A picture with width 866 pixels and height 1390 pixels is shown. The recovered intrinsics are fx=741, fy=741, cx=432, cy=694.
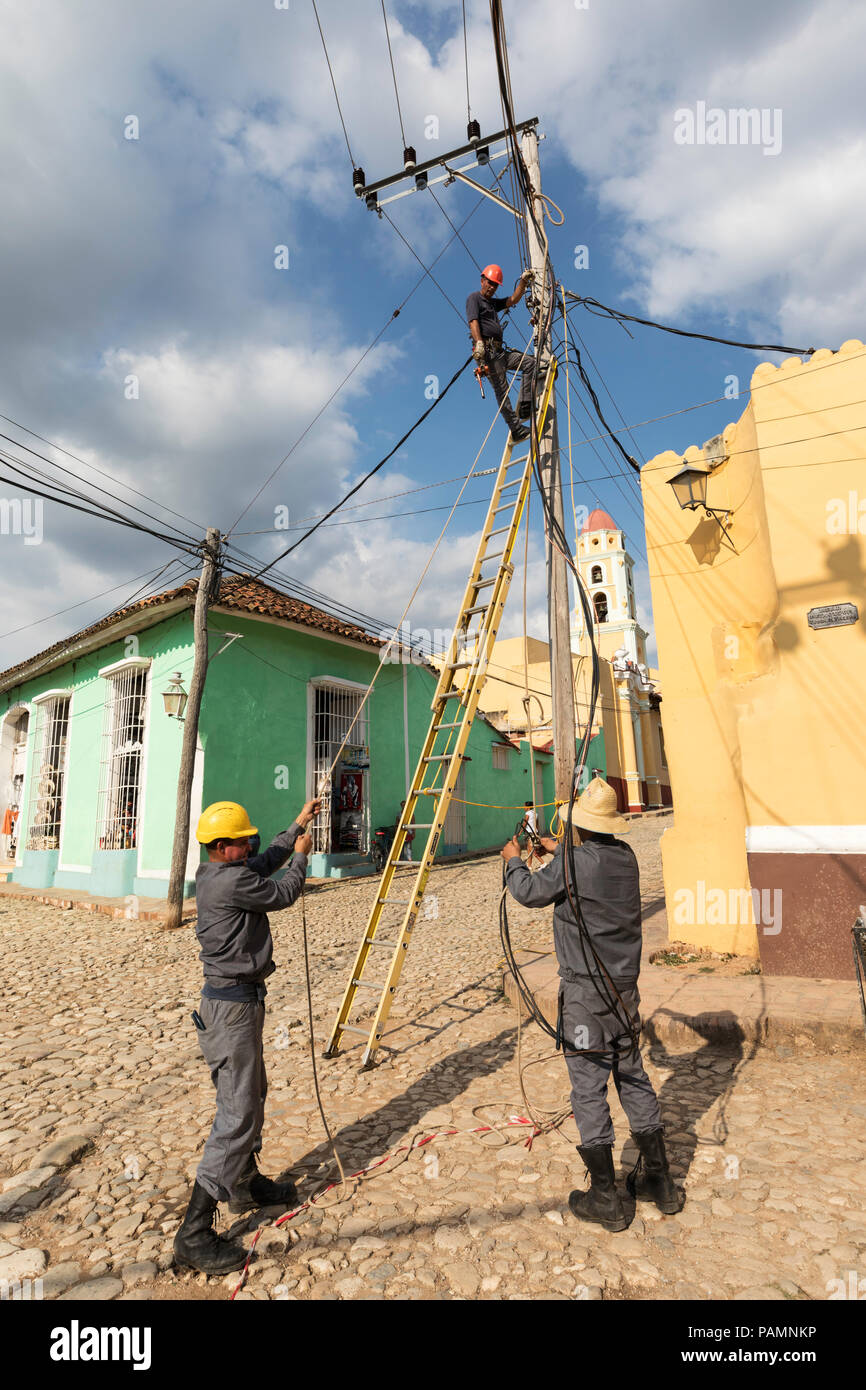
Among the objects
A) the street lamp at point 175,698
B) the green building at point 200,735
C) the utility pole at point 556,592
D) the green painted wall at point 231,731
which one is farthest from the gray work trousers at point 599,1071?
the street lamp at point 175,698

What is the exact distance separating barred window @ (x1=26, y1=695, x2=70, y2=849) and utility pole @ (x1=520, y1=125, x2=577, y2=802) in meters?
12.6

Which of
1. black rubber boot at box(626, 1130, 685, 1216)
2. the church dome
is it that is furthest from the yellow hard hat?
the church dome

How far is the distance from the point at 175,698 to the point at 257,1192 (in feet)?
29.8

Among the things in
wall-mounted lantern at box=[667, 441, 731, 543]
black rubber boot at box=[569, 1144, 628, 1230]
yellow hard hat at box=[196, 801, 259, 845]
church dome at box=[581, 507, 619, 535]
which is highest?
church dome at box=[581, 507, 619, 535]

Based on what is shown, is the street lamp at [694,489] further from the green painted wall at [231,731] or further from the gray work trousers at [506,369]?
the green painted wall at [231,731]

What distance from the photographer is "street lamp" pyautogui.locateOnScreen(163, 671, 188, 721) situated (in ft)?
36.8

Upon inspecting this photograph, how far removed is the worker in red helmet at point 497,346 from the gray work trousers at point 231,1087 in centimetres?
491

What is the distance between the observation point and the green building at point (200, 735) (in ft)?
39.5

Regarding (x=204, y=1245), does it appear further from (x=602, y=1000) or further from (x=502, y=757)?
(x=502, y=757)

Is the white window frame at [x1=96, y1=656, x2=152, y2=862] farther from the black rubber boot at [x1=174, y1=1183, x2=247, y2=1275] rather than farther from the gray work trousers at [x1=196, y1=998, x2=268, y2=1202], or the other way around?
the black rubber boot at [x1=174, y1=1183, x2=247, y2=1275]

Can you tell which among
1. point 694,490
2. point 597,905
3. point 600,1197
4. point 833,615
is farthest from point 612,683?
point 600,1197
